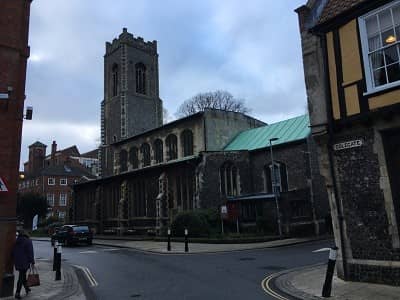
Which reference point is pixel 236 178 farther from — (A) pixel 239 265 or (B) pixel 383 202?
(B) pixel 383 202

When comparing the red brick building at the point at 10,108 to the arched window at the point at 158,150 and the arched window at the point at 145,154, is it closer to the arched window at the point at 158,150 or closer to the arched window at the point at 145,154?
→ the arched window at the point at 158,150

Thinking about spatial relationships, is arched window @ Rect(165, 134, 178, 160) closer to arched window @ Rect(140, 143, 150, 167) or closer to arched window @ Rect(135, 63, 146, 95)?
arched window @ Rect(140, 143, 150, 167)

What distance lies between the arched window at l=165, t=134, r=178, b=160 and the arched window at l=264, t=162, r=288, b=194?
38.0 ft

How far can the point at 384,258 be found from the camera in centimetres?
893

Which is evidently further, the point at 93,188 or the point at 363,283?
the point at 93,188

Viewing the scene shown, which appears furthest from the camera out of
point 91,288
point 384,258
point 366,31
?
point 91,288

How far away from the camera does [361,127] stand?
963 cm

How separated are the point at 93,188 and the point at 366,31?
40.6m

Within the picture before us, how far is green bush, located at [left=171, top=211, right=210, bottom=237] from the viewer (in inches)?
1034

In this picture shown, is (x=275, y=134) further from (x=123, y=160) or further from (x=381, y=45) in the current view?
(x=381, y=45)

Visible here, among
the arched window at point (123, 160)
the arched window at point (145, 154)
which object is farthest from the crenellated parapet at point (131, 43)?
the arched window at point (145, 154)

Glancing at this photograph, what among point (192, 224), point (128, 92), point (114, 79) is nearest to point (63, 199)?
point (114, 79)

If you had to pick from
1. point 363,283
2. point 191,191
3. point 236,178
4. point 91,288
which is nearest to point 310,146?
point 236,178

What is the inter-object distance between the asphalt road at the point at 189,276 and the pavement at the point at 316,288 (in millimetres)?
436
